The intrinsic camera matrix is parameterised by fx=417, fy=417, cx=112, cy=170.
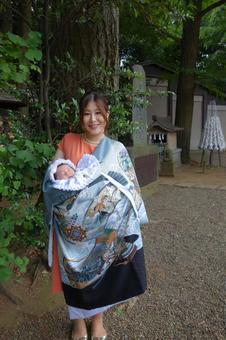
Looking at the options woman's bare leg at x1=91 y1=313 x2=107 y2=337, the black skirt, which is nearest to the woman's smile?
the black skirt

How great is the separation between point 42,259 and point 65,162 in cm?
137

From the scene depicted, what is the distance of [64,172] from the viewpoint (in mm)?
2068

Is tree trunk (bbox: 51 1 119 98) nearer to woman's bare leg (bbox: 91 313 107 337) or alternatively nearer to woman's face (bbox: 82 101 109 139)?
woman's face (bbox: 82 101 109 139)

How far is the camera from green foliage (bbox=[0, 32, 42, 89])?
7.35 feet

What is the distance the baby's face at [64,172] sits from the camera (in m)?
2.06

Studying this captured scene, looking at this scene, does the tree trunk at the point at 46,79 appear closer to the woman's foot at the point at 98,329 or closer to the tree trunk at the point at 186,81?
the woman's foot at the point at 98,329

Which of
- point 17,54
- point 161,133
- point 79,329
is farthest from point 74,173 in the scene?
point 161,133

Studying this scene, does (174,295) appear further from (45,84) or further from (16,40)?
(16,40)

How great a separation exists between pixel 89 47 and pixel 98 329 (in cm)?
226

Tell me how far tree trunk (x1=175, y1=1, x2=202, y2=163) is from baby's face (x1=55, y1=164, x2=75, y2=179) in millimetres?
8984

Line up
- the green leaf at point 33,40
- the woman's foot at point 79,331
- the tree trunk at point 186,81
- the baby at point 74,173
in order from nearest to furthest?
the baby at point 74,173 → the green leaf at point 33,40 → the woman's foot at point 79,331 → the tree trunk at point 186,81

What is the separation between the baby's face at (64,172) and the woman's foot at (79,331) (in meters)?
0.92

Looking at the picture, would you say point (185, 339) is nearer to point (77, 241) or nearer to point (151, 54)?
point (77, 241)

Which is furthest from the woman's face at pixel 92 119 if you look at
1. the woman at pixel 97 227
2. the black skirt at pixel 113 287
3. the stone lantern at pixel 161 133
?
the stone lantern at pixel 161 133
